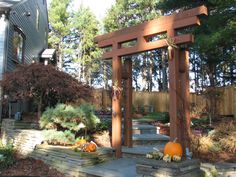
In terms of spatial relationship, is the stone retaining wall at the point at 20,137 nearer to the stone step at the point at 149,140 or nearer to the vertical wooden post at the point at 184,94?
the stone step at the point at 149,140

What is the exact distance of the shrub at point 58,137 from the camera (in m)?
7.31

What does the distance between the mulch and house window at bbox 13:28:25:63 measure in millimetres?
6421

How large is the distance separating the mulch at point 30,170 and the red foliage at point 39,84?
2.82 metres

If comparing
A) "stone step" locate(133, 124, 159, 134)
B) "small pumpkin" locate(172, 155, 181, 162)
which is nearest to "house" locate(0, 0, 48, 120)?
"stone step" locate(133, 124, 159, 134)

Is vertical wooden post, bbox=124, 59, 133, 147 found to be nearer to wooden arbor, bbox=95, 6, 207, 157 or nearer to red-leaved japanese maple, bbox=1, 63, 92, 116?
wooden arbor, bbox=95, 6, 207, 157

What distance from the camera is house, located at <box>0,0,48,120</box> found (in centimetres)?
1120

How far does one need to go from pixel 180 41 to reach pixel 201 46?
19.6 feet

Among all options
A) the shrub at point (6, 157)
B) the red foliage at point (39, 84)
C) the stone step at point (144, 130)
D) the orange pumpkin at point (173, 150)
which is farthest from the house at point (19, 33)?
the orange pumpkin at point (173, 150)

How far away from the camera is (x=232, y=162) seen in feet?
21.9

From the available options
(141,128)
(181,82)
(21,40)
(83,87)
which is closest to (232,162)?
(181,82)

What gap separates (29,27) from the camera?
592 inches

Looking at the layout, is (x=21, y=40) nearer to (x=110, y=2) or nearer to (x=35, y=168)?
(x=35, y=168)

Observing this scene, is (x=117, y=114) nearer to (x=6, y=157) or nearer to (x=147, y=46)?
(x=147, y=46)

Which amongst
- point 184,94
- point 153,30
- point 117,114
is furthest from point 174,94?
point 117,114
